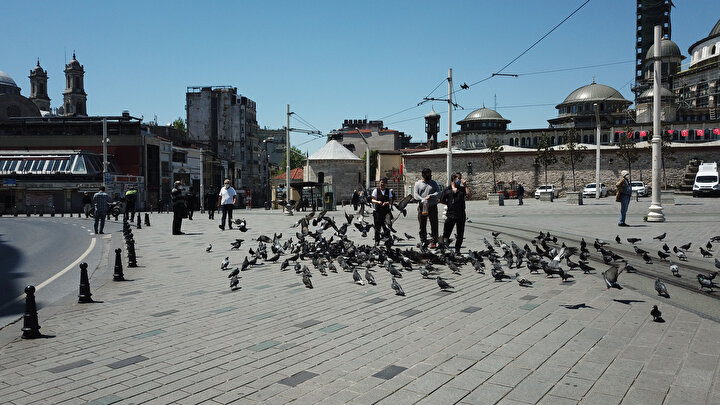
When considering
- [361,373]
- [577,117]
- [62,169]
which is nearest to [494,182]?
[577,117]

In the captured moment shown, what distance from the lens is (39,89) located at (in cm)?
10162

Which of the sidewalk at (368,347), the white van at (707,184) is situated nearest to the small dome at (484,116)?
the white van at (707,184)

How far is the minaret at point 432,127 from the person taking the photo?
308 feet

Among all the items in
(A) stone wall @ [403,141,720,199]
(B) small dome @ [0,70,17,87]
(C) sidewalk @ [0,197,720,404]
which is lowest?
(C) sidewalk @ [0,197,720,404]

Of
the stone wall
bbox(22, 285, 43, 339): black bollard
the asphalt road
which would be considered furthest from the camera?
the stone wall

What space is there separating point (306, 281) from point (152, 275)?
3.16 meters

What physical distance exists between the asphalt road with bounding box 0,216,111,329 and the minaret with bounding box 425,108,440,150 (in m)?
79.4

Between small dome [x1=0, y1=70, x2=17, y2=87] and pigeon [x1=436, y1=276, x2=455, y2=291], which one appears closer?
pigeon [x1=436, y1=276, x2=455, y2=291]

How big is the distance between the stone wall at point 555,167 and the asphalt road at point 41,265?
50.0 m

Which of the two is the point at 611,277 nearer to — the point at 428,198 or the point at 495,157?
the point at 428,198

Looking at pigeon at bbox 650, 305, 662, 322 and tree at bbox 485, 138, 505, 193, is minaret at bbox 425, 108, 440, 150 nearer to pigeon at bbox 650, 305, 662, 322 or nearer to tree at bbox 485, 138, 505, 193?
tree at bbox 485, 138, 505, 193

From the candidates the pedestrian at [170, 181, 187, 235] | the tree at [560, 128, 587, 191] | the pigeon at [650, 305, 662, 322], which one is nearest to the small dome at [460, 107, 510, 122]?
the tree at [560, 128, 587, 191]

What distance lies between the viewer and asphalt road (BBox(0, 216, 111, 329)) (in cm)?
750

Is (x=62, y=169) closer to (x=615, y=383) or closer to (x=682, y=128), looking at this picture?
(x=615, y=383)
